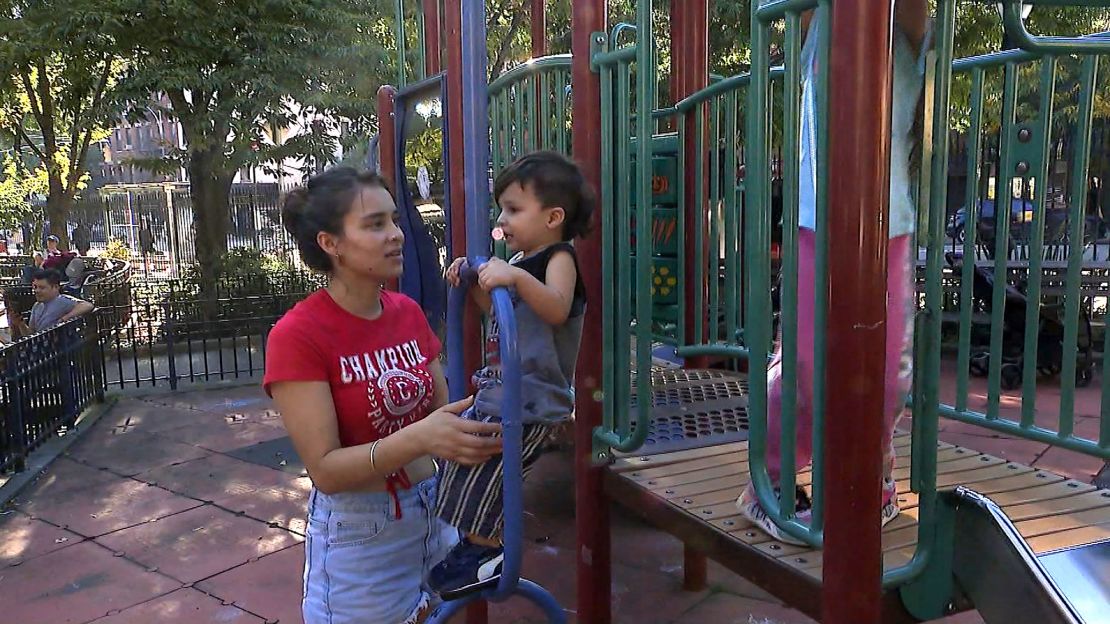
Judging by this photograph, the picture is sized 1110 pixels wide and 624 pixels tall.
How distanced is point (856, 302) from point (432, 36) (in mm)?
2156

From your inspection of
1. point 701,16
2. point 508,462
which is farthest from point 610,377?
point 701,16

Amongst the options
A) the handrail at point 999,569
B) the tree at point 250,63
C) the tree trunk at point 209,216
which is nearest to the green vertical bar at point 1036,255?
the handrail at point 999,569

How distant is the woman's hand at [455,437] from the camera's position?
1.68 meters

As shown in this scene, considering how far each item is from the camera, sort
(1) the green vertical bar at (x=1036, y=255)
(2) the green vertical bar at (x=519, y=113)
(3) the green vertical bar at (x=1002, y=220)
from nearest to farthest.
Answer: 1. (1) the green vertical bar at (x=1036, y=255)
2. (3) the green vertical bar at (x=1002, y=220)
3. (2) the green vertical bar at (x=519, y=113)

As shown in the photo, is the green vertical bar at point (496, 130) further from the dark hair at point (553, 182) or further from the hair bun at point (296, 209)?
the hair bun at point (296, 209)

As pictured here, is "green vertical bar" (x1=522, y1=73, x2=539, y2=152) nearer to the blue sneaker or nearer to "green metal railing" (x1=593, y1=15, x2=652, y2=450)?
"green metal railing" (x1=593, y1=15, x2=652, y2=450)

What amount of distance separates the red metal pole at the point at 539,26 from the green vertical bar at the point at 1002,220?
2.22 meters

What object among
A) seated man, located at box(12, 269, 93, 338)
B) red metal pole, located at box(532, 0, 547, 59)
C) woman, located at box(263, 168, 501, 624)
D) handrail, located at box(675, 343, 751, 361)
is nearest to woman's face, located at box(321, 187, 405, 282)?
woman, located at box(263, 168, 501, 624)

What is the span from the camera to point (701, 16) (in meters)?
4.44

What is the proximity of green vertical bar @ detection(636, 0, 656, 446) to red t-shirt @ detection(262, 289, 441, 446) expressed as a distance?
663 millimetres

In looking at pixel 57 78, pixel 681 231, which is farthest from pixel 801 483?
pixel 57 78

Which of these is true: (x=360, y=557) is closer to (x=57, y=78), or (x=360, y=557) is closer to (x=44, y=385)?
(x=44, y=385)

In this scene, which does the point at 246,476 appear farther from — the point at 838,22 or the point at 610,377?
the point at 838,22

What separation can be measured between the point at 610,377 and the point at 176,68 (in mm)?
9482
